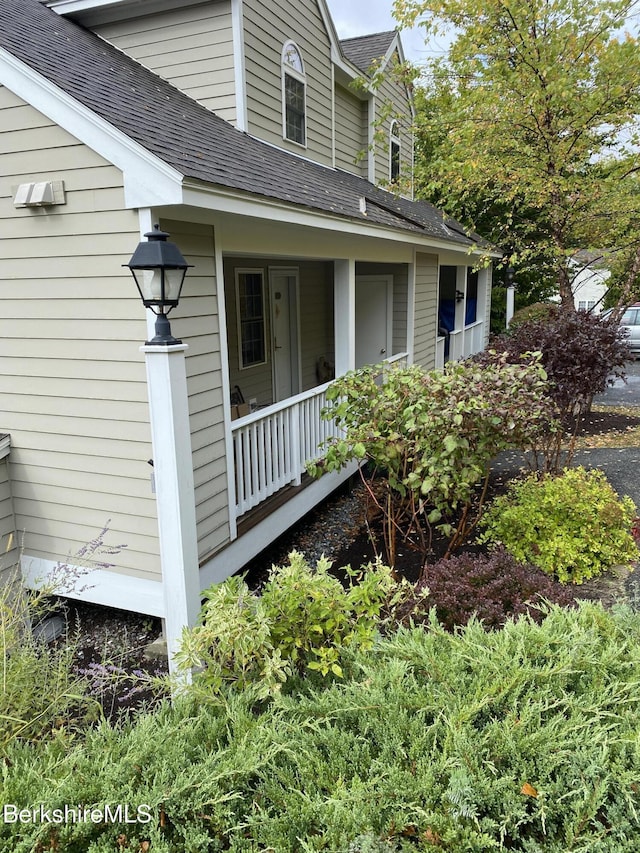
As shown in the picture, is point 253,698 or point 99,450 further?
point 99,450

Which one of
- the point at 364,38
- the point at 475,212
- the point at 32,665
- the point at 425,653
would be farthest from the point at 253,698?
the point at 475,212

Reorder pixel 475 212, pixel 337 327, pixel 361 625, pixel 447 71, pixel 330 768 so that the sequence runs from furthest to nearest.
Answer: pixel 475 212
pixel 447 71
pixel 337 327
pixel 361 625
pixel 330 768

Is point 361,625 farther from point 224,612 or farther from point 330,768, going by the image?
point 330,768

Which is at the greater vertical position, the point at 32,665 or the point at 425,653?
the point at 425,653

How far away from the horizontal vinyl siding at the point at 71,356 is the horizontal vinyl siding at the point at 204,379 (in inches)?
14.3

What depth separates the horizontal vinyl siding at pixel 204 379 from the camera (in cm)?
425

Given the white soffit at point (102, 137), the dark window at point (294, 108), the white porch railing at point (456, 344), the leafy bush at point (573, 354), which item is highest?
the dark window at point (294, 108)

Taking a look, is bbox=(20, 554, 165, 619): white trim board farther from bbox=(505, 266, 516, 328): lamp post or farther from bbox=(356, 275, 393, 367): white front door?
bbox=(505, 266, 516, 328): lamp post

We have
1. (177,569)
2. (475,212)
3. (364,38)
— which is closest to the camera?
(177,569)

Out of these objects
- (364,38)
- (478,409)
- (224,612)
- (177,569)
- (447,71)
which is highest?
(364,38)

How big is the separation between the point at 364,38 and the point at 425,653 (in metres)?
13.5

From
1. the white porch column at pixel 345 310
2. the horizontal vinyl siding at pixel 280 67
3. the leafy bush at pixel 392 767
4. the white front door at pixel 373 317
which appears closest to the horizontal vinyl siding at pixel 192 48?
the horizontal vinyl siding at pixel 280 67

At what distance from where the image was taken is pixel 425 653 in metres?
2.41

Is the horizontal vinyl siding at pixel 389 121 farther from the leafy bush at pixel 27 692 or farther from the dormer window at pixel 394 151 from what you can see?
the leafy bush at pixel 27 692
